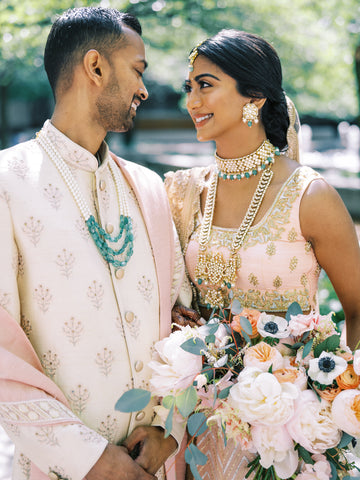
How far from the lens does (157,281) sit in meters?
2.16

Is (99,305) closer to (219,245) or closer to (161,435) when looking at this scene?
(161,435)

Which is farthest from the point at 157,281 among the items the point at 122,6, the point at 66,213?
the point at 122,6

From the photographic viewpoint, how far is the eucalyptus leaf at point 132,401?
1757mm

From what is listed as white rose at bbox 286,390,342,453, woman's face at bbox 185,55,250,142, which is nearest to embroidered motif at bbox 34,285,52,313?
white rose at bbox 286,390,342,453

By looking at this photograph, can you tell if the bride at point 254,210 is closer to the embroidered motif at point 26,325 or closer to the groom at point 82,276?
the groom at point 82,276

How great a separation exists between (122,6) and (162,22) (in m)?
1.15

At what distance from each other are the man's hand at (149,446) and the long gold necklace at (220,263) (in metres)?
0.63

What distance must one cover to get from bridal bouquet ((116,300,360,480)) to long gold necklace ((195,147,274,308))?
0.48 m

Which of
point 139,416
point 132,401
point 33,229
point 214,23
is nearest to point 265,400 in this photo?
point 132,401

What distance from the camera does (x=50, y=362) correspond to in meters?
1.90

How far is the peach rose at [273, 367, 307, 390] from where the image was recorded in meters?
1.80

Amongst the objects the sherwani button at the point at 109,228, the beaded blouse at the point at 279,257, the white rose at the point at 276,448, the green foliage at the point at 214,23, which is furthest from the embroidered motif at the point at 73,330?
the green foliage at the point at 214,23

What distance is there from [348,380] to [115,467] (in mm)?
834

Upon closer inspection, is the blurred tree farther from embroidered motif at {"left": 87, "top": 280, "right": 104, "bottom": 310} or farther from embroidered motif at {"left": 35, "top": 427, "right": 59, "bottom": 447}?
embroidered motif at {"left": 35, "top": 427, "right": 59, "bottom": 447}
